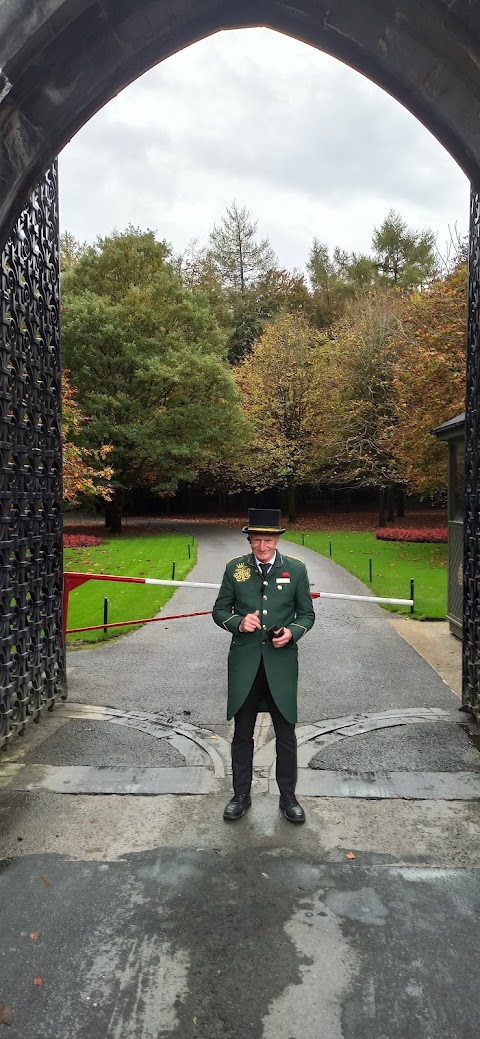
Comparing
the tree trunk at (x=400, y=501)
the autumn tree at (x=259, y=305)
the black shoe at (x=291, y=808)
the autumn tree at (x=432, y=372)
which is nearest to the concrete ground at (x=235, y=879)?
the black shoe at (x=291, y=808)

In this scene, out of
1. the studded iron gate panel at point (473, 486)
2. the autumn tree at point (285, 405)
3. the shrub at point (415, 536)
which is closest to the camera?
the studded iron gate panel at point (473, 486)

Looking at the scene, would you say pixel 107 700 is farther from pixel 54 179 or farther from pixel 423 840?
pixel 54 179

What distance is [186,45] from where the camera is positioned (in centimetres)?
486

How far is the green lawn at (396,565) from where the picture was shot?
1358 centimetres

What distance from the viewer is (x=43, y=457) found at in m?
6.73

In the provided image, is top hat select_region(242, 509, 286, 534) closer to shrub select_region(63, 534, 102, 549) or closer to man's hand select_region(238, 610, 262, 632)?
man's hand select_region(238, 610, 262, 632)

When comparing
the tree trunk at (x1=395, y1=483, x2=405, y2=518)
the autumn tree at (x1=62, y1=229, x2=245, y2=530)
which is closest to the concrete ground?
the autumn tree at (x1=62, y1=229, x2=245, y2=530)

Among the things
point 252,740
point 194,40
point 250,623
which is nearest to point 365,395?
point 194,40

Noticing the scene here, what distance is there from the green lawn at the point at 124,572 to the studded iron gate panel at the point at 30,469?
3.87 m

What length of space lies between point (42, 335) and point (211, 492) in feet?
123

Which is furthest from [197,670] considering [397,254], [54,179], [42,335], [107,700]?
[397,254]

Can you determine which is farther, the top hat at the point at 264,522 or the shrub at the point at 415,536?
the shrub at the point at 415,536

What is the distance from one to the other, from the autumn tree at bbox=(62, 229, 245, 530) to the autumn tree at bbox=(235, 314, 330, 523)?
410 centimetres

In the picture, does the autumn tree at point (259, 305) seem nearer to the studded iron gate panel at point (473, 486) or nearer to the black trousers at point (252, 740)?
the studded iron gate panel at point (473, 486)
